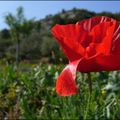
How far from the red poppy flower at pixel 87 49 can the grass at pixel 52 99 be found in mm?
661

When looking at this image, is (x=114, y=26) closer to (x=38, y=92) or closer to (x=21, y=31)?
(x=38, y=92)

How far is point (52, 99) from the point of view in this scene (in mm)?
2562

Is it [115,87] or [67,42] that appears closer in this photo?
[67,42]

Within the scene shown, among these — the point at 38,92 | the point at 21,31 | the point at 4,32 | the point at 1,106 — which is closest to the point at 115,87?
the point at 38,92

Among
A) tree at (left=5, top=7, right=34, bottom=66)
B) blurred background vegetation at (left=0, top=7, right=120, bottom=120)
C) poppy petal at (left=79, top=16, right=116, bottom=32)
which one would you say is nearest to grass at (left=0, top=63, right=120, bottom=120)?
blurred background vegetation at (left=0, top=7, right=120, bottom=120)

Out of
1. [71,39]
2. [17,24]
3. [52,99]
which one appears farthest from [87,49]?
[17,24]

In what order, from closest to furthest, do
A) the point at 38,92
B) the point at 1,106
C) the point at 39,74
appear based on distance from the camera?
the point at 1,106 → the point at 38,92 → the point at 39,74

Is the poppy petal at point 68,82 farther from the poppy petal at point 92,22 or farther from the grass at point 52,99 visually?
the grass at point 52,99

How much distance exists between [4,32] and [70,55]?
46.5 m

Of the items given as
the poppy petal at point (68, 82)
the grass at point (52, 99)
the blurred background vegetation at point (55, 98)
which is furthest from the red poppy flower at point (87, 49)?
the grass at point (52, 99)

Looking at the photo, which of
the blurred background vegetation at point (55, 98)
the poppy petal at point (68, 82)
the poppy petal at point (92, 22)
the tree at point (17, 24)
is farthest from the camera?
the tree at point (17, 24)

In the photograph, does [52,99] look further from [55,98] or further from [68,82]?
[68,82]

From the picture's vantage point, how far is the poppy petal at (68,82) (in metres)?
0.96

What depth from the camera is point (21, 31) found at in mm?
34219
